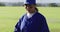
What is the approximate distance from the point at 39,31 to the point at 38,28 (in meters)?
0.04

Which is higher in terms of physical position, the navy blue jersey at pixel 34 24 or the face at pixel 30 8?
the face at pixel 30 8

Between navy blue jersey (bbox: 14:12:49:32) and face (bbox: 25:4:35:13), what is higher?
face (bbox: 25:4:35:13)

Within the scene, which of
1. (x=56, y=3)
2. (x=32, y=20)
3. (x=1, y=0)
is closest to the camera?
(x=32, y=20)

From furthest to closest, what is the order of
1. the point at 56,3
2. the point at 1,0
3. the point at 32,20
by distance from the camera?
the point at 1,0
the point at 56,3
the point at 32,20

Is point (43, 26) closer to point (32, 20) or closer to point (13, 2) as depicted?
point (32, 20)

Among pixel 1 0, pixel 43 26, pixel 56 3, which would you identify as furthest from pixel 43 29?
pixel 1 0

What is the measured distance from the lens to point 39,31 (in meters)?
2.35

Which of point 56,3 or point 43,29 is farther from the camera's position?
point 56,3

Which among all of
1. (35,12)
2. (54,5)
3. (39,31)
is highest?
(35,12)

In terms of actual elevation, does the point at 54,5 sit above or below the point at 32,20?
below

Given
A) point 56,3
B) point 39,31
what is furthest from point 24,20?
point 56,3

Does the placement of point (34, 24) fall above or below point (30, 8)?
below

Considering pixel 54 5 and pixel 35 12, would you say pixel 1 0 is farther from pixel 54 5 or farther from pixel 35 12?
pixel 35 12

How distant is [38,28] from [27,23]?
0.14 m
